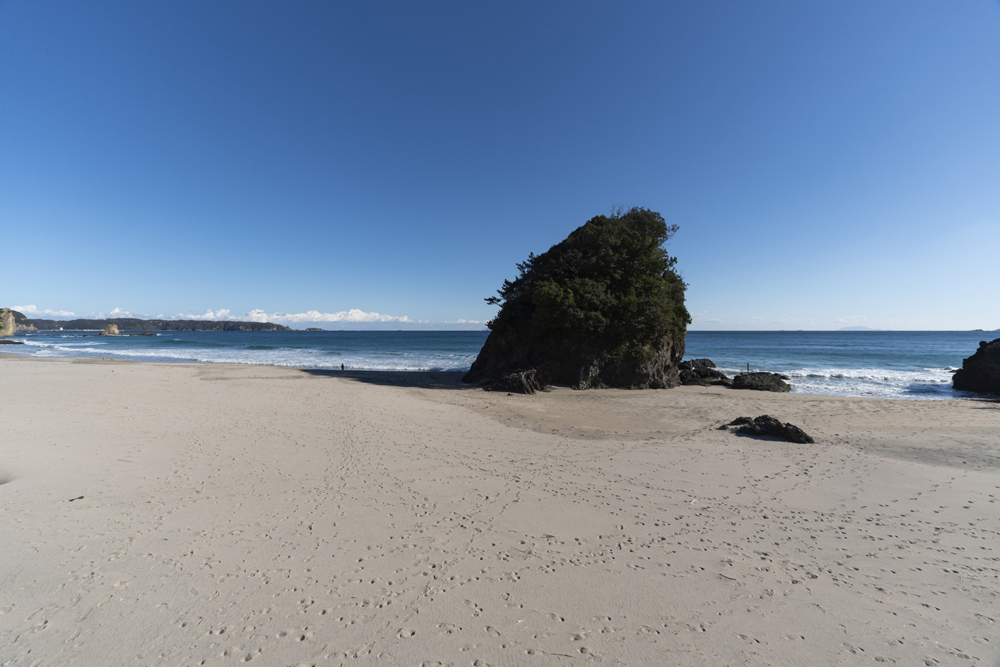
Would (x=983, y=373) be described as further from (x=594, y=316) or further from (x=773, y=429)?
(x=773, y=429)

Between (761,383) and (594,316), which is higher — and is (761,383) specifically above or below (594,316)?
below

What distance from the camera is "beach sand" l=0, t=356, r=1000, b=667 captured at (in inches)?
117

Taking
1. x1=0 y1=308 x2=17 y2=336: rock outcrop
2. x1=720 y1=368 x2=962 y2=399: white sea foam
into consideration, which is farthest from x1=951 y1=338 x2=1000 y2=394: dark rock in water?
x1=0 y1=308 x2=17 y2=336: rock outcrop

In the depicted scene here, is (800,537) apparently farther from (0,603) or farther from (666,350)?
(666,350)

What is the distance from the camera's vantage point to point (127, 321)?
18562cm

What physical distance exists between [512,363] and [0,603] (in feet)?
59.9

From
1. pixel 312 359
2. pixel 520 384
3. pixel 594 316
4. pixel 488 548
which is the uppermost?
pixel 594 316

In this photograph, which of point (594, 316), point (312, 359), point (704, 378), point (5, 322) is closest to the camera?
point (594, 316)

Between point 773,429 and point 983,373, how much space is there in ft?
75.2

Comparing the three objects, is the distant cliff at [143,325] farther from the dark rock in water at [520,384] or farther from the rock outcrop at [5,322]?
the dark rock in water at [520,384]

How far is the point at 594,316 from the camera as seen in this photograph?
1834cm

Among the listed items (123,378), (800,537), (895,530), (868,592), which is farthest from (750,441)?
(123,378)

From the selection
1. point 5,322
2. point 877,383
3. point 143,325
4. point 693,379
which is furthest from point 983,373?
point 143,325

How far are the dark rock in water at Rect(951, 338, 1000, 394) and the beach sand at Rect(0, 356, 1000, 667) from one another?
18.5 m
